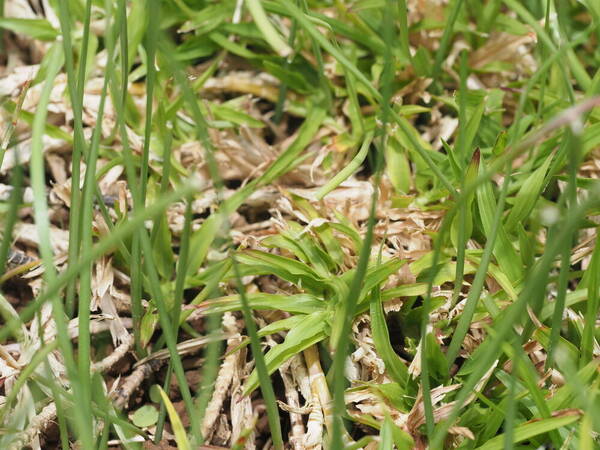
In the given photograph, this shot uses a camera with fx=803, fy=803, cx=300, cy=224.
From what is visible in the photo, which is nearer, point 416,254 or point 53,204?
point 416,254

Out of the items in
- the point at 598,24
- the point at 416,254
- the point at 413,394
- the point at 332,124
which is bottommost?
the point at 413,394

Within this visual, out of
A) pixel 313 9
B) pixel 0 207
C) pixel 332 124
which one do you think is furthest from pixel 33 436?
pixel 313 9

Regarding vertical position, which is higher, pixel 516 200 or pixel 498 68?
pixel 498 68

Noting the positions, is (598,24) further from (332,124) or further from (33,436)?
(33,436)

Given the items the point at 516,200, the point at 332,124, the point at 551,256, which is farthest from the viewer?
the point at 332,124

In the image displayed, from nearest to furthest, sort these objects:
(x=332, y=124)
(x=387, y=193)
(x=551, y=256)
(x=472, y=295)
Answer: (x=551, y=256), (x=472, y=295), (x=387, y=193), (x=332, y=124)

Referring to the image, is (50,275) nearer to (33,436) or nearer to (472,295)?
(33,436)
